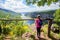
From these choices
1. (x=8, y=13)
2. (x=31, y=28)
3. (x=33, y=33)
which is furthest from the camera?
(x=8, y=13)

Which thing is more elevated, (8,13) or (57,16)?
(8,13)

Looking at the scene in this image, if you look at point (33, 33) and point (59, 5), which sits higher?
point (59, 5)

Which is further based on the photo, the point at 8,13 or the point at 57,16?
the point at 8,13

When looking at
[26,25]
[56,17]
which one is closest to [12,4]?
[26,25]

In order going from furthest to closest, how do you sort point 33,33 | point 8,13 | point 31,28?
point 8,13 < point 31,28 < point 33,33

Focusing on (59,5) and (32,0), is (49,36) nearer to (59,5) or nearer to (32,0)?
(32,0)

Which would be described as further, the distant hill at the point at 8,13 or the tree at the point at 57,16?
the distant hill at the point at 8,13

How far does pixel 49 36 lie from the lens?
12.4 m

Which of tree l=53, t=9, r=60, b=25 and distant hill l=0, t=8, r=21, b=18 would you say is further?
distant hill l=0, t=8, r=21, b=18

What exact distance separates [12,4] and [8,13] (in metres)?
0.67

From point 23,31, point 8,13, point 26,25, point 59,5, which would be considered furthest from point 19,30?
point 59,5

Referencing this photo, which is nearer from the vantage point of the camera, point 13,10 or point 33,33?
point 33,33

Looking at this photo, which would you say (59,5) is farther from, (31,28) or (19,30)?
(19,30)

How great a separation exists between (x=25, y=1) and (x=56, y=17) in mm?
1990
